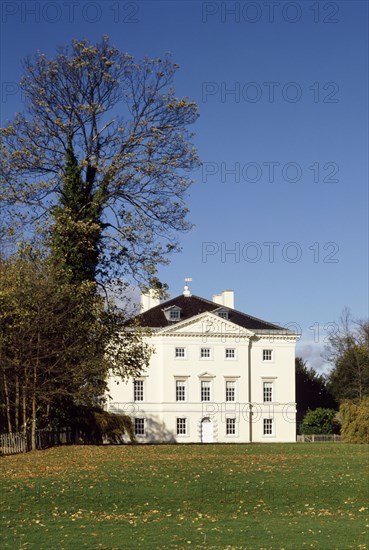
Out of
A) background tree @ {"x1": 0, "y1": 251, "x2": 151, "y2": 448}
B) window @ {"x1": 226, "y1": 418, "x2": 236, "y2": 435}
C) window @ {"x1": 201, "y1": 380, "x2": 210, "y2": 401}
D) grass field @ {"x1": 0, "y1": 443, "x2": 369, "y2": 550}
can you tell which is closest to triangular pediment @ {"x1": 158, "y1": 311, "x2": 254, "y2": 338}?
window @ {"x1": 201, "y1": 380, "x2": 210, "y2": 401}

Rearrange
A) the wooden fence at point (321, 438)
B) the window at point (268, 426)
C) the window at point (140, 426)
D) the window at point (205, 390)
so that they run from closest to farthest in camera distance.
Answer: the wooden fence at point (321, 438) → the window at point (140, 426) → the window at point (205, 390) → the window at point (268, 426)

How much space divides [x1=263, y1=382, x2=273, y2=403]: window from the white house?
0.09 metres

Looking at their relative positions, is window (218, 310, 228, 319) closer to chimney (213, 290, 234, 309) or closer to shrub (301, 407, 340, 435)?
chimney (213, 290, 234, 309)

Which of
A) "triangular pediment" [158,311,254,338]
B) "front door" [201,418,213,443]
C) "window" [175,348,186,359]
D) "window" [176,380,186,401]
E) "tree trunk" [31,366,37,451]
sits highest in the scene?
"triangular pediment" [158,311,254,338]

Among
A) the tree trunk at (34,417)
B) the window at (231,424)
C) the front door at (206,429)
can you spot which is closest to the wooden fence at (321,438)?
the window at (231,424)

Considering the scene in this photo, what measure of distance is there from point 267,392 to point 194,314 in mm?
→ 10874

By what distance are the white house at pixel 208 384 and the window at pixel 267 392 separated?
9 centimetres

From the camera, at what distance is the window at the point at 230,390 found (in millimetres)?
89062

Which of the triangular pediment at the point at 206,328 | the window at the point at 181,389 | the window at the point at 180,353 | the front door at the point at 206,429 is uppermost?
the triangular pediment at the point at 206,328

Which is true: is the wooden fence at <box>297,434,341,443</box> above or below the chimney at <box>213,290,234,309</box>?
below

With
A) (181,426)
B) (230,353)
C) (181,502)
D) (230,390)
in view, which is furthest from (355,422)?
(230,353)

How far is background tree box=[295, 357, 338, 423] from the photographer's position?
332 ft

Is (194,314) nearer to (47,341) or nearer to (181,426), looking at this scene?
(181,426)

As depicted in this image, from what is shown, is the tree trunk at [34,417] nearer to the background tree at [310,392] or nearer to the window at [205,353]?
the window at [205,353]
